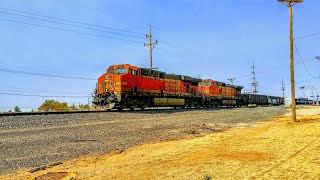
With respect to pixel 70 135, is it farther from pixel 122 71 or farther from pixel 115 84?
pixel 122 71

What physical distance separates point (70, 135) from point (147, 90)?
48.4 feet

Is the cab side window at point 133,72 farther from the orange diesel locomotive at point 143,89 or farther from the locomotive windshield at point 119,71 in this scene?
the locomotive windshield at point 119,71

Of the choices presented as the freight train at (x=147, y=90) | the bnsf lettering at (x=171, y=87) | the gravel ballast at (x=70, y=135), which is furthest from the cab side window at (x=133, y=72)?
the gravel ballast at (x=70, y=135)

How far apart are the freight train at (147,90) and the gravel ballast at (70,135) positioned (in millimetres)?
4620

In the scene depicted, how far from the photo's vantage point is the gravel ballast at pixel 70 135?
363 inches

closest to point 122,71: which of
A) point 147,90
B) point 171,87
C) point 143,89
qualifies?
point 143,89

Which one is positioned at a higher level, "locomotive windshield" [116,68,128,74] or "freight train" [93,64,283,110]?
"locomotive windshield" [116,68,128,74]

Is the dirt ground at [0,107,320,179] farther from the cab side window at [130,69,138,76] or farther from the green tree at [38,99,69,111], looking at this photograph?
the green tree at [38,99,69,111]

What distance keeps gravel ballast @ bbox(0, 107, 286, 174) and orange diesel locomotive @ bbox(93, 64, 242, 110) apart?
4.50 m

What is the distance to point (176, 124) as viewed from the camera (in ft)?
59.6

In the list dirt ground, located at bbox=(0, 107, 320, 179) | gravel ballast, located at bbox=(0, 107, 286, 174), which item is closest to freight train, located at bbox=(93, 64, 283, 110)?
gravel ballast, located at bbox=(0, 107, 286, 174)

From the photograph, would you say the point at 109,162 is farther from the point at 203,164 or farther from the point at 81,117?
the point at 81,117

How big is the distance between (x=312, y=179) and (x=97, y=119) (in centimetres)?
1366

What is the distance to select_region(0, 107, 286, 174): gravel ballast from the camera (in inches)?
363
